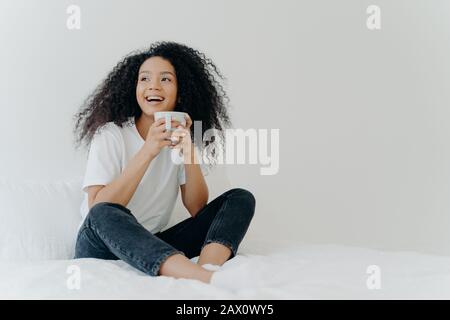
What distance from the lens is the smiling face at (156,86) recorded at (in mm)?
1632

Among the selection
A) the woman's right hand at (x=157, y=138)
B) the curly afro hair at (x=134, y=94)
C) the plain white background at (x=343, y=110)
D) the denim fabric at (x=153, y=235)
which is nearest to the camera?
the denim fabric at (x=153, y=235)

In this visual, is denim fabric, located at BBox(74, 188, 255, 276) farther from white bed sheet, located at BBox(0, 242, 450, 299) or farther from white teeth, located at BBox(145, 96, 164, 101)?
white teeth, located at BBox(145, 96, 164, 101)

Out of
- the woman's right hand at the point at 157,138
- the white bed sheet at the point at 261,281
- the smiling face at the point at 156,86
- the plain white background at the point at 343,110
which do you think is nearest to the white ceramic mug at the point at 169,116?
the woman's right hand at the point at 157,138

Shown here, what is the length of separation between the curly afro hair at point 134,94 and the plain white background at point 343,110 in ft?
1.17

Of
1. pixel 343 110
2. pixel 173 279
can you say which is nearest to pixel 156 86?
pixel 173 279

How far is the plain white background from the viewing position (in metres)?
2.23

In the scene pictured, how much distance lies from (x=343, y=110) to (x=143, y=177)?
1052mm

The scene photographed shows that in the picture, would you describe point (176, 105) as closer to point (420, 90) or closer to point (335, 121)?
point (335, 121)

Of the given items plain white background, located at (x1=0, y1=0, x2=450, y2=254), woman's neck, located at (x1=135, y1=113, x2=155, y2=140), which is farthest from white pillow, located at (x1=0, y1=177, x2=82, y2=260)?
plain white background, located at (x1=0, y1=0, x2=450, y2=254)

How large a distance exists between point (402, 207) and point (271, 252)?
1018mm

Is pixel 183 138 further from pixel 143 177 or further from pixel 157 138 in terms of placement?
pixel 143 177

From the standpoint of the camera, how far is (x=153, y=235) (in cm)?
125

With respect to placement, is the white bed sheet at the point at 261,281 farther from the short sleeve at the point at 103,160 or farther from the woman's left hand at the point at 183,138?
the woman's left hand at the point at 183,138

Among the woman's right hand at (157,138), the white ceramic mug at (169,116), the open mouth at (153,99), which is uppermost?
the open mouth at (153,99)
